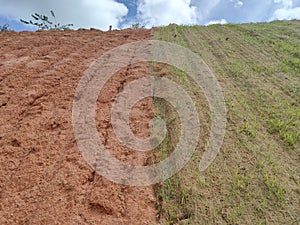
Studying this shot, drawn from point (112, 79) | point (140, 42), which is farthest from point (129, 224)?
point (140, 42)

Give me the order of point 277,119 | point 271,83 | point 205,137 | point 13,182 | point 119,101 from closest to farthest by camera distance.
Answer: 1. point 13,182
2. point 205,137
3. point 277,119
4. point 119,101
5. point 271,83

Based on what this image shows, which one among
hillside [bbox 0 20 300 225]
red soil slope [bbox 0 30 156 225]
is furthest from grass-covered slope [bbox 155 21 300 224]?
red soil slope [bbox 0 30 156 225]

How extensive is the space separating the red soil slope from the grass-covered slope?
0.43 m

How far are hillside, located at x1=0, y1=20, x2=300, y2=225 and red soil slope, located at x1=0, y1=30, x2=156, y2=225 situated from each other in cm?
1

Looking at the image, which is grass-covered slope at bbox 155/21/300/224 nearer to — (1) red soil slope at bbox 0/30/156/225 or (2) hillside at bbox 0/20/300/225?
(2) hillside at bbox 0/20/300/225

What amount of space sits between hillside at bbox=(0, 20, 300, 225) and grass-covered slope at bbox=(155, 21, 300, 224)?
1 centimetres

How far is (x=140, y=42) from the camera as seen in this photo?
310 inches

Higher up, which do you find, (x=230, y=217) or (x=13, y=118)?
(x=13, y=118)

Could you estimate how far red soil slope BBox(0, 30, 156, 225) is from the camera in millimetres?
2434

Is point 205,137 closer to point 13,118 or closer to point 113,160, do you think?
point 113,160

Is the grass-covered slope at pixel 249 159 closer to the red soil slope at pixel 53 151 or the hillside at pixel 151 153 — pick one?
the hillside at pixel 151 153

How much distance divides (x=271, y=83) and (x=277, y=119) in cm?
148

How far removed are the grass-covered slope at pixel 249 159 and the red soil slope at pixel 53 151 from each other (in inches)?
17.0

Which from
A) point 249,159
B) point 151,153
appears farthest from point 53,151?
point 249,159
